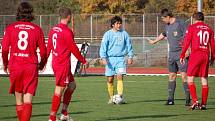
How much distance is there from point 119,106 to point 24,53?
5.50 meters

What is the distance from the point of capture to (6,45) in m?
11.4

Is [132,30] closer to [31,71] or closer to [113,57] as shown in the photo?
[113,57]

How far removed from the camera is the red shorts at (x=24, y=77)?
1128 centimetres

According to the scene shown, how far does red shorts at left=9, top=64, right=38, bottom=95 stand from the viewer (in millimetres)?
11281

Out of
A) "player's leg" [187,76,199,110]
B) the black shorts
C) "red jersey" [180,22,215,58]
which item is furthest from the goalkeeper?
"red jersey" [180,22,215,58]

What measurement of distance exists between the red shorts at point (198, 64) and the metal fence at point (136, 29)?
78.9 feet

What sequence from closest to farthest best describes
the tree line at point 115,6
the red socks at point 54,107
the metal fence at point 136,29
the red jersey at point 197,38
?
the red socks at point 54,107, the red jersey at point 197,38, the metal fence at point 136,29, the tree line at point 115,6

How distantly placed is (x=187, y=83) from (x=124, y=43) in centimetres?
193

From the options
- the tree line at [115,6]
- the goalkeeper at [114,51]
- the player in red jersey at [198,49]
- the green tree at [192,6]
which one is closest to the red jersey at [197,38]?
the player in red jersey at [198,49]

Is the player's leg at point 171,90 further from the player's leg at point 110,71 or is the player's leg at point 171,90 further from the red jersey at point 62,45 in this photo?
the red jersey at point 62,45

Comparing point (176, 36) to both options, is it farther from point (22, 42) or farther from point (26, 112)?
point (26, 112)

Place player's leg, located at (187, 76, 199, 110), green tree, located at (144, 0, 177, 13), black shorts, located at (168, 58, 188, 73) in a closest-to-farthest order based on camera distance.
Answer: player's leg, located at (187, 76, 199, 110) → black shorts, located at (168, 58, 188, 73) → green tree, located at (144, 0, 177, 13)

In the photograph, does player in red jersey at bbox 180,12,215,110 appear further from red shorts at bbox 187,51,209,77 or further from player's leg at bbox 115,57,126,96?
player's leg at bbox 115,57,126,96

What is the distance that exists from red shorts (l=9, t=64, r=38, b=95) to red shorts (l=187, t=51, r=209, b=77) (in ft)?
17.1
